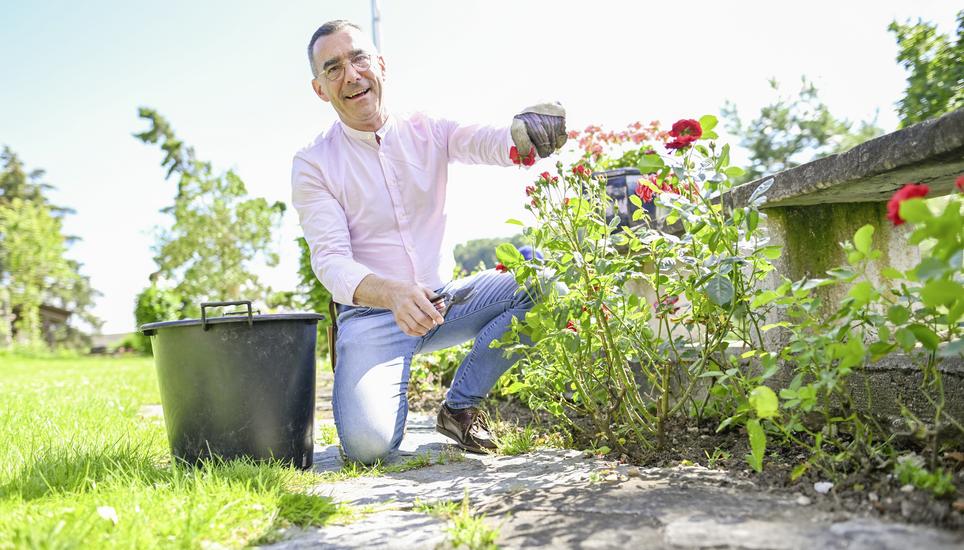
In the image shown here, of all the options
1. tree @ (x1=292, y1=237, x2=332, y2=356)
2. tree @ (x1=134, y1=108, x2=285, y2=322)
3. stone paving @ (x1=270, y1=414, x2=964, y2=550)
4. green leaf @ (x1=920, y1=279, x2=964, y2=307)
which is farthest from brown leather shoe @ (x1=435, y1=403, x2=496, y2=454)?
tree @ (x1=134, y1=108, x2=285, y2=322)

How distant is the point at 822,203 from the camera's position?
2.08 metres

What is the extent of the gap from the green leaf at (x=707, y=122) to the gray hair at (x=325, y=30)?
1.49 meters

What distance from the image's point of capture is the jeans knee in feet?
7.20

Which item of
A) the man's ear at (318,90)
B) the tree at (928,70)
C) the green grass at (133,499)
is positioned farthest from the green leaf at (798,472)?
the tree at (928,70)

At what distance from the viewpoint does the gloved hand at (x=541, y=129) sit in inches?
80.4

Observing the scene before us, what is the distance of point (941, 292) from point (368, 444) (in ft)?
5.36

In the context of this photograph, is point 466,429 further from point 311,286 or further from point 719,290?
point 311,286

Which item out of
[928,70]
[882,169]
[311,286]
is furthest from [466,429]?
[928,70]

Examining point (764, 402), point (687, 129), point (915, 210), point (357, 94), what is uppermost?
point (357, 94)

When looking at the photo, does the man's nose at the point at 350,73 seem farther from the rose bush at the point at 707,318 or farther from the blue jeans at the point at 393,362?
the rose bush at the point at 707,318

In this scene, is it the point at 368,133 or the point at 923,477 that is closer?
the point at 923,477

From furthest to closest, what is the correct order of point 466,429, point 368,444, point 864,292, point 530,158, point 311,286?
1. point 311,286
2. point 466,429
3. point 368,444
4. point 530,158
5. point 864,292

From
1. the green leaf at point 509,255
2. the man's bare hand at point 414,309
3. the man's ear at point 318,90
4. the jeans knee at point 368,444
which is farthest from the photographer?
the man's ear at point 318,90

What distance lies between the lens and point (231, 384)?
205cm
